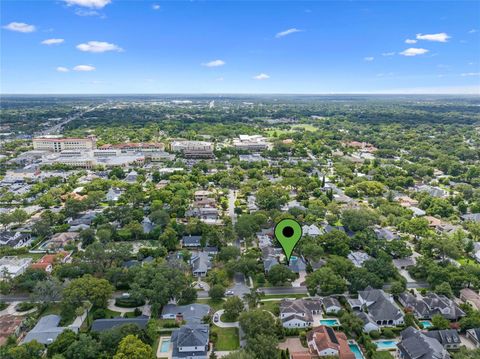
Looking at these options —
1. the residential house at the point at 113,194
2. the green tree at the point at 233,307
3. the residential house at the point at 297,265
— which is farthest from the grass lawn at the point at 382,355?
the residential house at the point at 113,194

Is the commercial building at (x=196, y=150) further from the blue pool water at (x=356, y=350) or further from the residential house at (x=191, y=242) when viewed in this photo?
the blue pool water at (x=356, y=350)


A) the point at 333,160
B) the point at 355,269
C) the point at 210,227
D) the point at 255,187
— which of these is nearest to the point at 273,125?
the point at 333,160

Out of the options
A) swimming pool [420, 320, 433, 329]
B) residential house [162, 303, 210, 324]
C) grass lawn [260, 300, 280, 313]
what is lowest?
swimming pool [420, 320, 433, 329]

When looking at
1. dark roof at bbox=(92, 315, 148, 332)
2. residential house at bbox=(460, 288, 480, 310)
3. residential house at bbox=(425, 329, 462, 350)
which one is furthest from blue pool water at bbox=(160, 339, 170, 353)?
residential house at bbox=(460, 288, 480, 310)

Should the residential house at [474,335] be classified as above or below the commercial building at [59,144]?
below

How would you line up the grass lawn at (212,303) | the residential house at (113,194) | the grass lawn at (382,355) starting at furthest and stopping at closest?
1. the residential house at (113,194)
2. the grass lawn at (212,303)
3. the grass lawn at (382,355)

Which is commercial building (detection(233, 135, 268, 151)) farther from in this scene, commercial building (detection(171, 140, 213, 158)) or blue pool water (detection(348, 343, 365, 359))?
blue pool water (detection(348, 343, 365, 359))

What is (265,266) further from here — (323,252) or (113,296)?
(113,296)
